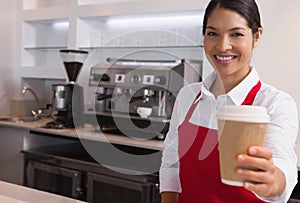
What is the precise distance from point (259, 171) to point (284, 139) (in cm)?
29

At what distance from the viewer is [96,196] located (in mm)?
2625

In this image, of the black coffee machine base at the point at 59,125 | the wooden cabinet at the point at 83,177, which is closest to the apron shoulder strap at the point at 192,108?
the wooden cabinet at the point at 83,177

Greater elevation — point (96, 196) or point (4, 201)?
point (4, 201)

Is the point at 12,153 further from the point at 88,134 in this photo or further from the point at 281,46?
the point at 281,46

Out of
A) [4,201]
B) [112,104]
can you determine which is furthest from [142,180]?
[4,201]

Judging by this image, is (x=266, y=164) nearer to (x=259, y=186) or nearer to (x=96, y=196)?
(x=259, y=186)

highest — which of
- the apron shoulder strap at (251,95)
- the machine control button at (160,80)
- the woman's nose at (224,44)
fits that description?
the woman's nose at (224,44)

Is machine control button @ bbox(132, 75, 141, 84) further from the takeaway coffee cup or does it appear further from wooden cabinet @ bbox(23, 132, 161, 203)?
the takeaway coffee cup

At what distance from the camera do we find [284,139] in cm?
89

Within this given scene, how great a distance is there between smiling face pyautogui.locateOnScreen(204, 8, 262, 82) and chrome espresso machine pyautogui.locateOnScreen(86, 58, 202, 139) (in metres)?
1.25

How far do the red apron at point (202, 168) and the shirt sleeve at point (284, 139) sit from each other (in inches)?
5.1

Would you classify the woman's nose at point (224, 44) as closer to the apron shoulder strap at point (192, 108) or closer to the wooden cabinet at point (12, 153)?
the apron shoulder strap at point (192, 108)

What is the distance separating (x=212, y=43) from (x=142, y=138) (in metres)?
1.38

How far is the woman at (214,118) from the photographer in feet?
2.83
